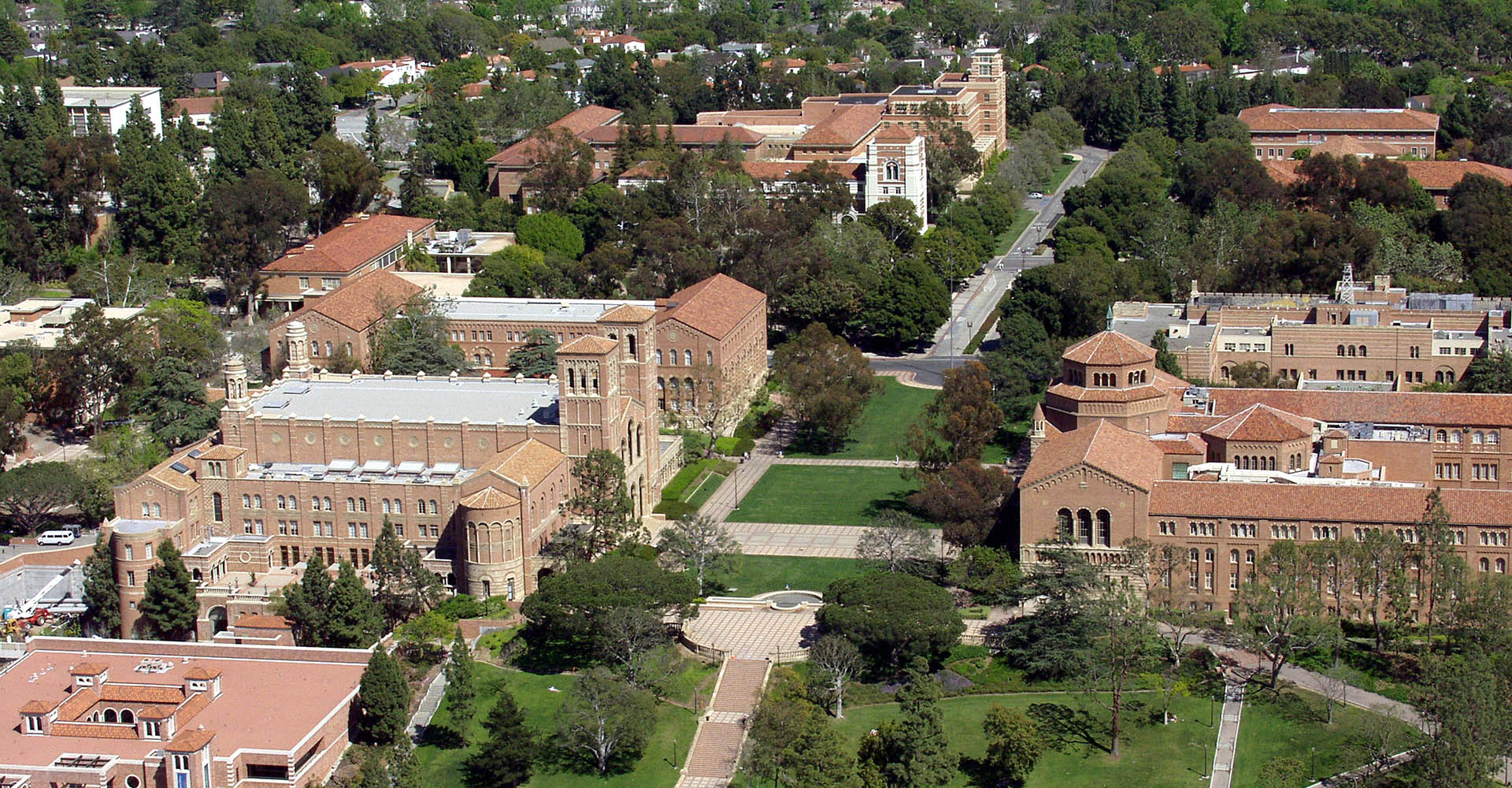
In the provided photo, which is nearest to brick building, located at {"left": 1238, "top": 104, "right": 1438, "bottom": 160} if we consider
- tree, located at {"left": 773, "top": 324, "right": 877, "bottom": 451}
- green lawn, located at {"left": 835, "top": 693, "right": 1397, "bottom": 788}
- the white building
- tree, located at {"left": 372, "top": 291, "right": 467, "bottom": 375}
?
tree, located at {"left": 773, "top": 324, "right": 877, "bottom": 451}

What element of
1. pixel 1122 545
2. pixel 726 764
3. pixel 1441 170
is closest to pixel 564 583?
pixel 726 764

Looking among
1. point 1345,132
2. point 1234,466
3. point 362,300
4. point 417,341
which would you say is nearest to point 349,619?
point 417,341

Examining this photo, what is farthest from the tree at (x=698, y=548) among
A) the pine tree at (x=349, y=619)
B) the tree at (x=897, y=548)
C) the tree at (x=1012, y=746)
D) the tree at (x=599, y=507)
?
the tree at (x=1012, y=746)

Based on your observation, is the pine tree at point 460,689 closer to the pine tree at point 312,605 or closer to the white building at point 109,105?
the pine tree at point 312,605

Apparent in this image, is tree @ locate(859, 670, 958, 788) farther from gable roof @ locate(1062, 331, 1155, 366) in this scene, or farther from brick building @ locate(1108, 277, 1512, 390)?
brick building @ locate(1108, 277, 1512, 390)

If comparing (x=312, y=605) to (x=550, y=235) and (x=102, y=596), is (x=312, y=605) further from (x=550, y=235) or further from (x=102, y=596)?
(x=550, y=235)

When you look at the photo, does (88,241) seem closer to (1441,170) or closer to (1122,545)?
(1122,545)
